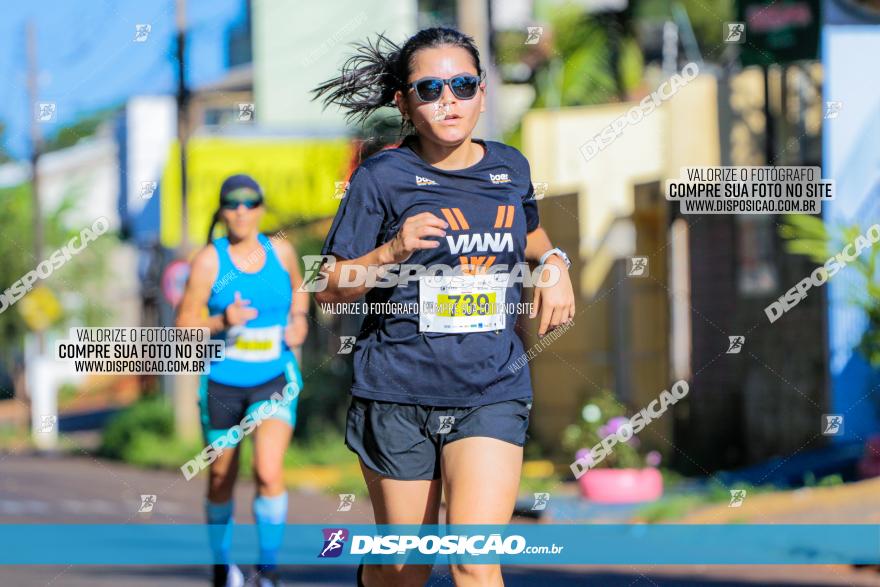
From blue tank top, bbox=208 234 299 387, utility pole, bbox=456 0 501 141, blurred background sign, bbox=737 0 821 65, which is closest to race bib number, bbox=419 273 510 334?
blue tank top, bbox=208 234 299 387

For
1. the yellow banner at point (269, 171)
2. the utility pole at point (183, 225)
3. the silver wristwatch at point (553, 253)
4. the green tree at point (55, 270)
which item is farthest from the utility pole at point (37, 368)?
the silver wristwatch at point (553, 253)

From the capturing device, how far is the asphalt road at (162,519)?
8.64m

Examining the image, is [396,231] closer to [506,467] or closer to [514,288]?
[514,288]

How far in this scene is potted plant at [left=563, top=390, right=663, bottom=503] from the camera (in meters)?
13.1

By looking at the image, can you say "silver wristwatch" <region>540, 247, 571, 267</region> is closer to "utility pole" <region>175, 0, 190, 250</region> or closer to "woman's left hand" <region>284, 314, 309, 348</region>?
"woman's left hand" <region>284, 314, 309, 348</region>

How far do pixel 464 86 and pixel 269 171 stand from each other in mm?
17560

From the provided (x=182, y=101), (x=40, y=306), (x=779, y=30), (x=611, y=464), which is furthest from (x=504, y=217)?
(x=40, y=306)

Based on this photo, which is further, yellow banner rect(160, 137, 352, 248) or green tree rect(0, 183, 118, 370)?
green tree rect(0, 183, 118, 370)

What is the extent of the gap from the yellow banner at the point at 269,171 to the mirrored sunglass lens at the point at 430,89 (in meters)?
16.2

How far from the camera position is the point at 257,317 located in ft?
23.7

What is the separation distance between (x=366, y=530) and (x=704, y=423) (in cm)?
1053

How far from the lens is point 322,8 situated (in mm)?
24328

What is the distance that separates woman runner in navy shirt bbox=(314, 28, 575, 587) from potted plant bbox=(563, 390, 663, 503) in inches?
299

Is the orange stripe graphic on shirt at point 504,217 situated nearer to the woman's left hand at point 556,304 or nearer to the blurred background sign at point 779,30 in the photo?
the woman's left hand at point 556,304
